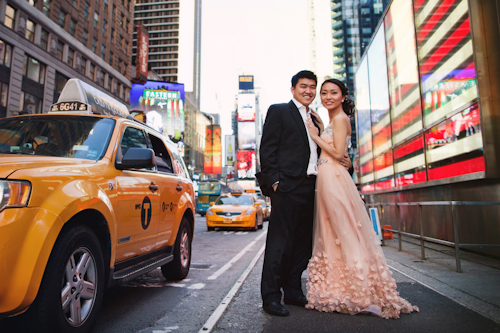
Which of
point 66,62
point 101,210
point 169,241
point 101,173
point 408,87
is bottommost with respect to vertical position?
point 169,241

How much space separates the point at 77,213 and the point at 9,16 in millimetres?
31271

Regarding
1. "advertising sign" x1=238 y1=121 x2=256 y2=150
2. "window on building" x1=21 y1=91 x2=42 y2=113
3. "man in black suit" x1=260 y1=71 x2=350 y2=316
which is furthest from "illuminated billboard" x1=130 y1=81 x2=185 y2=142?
"advertising sign" x1=238 y1=121 x2=256 y2=150

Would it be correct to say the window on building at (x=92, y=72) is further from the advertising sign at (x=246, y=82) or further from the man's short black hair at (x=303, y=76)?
the advertising sign at (x=246, y=82)

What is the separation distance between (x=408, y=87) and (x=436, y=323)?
9.10 m

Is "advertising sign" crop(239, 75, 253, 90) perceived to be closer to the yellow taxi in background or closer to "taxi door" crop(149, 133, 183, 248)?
the yellow taxi in background

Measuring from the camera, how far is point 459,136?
784cm

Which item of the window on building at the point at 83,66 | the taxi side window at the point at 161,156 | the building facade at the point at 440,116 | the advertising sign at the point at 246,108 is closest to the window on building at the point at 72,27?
the window on building at the point at 83,66

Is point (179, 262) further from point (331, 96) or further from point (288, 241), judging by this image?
point (331, 96)

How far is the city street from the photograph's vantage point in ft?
9.68

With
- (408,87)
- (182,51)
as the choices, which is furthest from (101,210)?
(182,51)

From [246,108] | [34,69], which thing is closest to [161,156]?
[34,69]

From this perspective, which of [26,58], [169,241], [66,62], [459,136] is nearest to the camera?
[169,241]

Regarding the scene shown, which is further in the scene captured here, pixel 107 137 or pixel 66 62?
pixel 66 62

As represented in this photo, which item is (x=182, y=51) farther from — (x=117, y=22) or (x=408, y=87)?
(x=408, y=87)
